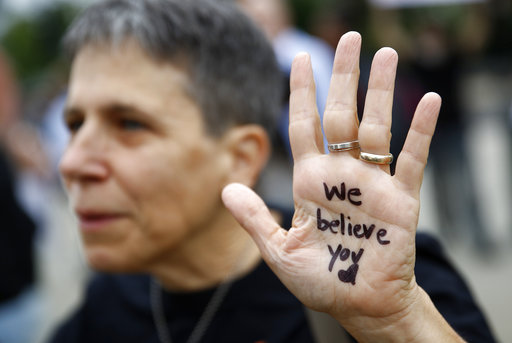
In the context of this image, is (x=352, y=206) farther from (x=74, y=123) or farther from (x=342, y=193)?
(x=74, y=123)

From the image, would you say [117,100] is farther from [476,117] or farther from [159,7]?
[476,117]

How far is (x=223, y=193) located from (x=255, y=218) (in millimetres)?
96

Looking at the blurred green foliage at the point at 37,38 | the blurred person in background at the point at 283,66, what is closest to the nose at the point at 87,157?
the blurred person in background at the point at 283,66

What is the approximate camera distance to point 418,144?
1.22m

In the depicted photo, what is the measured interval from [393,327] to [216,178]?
811 millimetres

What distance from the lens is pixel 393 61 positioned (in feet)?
3.99

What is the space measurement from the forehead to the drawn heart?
2.74ft

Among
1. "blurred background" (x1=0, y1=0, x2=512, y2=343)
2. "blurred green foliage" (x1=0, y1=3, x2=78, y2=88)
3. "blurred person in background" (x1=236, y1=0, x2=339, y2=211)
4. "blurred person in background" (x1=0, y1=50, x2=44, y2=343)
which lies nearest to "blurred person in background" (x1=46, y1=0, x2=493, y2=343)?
"blurred background" (x1=0, y1=0, x2=512, y2=343)

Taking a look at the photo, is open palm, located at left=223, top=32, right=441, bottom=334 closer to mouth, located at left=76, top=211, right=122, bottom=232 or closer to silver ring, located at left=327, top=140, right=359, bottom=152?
silver ring, located at left=327, top=140, right=359, bottom=152

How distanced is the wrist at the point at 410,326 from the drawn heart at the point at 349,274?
0.09 meters

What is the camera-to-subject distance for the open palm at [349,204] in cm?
124

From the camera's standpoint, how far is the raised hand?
4.06 feet

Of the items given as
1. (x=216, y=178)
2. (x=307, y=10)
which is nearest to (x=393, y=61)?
(x=216, y=178)

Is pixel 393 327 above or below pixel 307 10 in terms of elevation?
above
